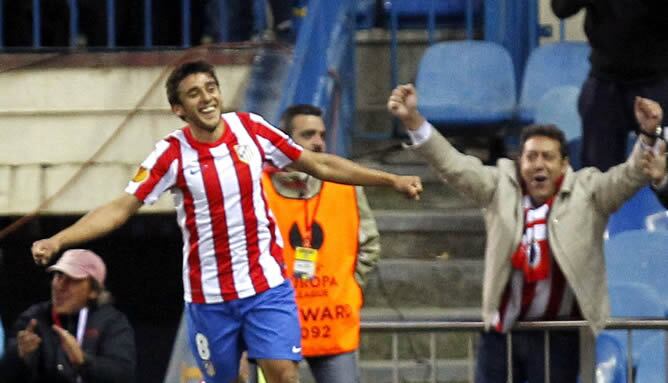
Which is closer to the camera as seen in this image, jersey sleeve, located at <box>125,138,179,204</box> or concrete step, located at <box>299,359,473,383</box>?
jersey sleeve, located at <box>125,138,179,204</box>

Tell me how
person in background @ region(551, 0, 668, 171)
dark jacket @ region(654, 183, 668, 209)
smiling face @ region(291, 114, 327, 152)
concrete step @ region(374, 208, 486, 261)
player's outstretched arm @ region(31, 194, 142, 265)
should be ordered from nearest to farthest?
player's outstretched arm @ region(31, 194, 142, 265)
smiling face @ region(291, 114, 327, 152)
dark jacket @ region(654, 183, 668, 209)
person in background @ region(551, 0, 668, 171)
concrete step @ region(374, 208, 486, 261)

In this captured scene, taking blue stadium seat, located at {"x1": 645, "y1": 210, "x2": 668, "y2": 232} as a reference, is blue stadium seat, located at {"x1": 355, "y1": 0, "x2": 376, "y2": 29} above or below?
above

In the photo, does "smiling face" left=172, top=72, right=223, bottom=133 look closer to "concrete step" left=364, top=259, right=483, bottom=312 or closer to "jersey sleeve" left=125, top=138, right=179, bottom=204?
"jersey sleeve" left=125, top=138, right=179, bottom=204

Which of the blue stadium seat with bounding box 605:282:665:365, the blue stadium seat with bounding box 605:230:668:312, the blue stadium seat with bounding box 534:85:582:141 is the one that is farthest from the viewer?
the blue stadium seat with bounding box 534:85:582:141

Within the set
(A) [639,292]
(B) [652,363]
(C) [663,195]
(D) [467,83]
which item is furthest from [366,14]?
(B) [652,363]

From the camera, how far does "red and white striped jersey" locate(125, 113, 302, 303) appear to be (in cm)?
762

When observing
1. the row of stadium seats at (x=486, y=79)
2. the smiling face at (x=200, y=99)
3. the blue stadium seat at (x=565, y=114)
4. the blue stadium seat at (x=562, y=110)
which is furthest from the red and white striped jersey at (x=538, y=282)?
the row of stadium seats at (x=486, y=79)

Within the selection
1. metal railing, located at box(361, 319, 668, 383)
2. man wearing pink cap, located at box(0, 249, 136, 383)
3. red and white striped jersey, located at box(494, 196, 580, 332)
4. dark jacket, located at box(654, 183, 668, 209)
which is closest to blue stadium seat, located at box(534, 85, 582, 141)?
dark jacket, located at box(654, 183, 668, 209)

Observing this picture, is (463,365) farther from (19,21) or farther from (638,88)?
(19,21)

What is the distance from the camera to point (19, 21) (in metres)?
12.5

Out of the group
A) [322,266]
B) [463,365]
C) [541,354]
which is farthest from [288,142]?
[463,365]

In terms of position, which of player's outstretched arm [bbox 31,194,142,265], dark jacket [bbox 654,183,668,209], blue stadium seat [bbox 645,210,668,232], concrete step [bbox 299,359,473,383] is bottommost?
concrete step [bbox 299,359,473,383]

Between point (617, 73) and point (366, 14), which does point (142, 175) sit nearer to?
point (617, 73)

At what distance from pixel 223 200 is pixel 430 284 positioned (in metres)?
2.73
